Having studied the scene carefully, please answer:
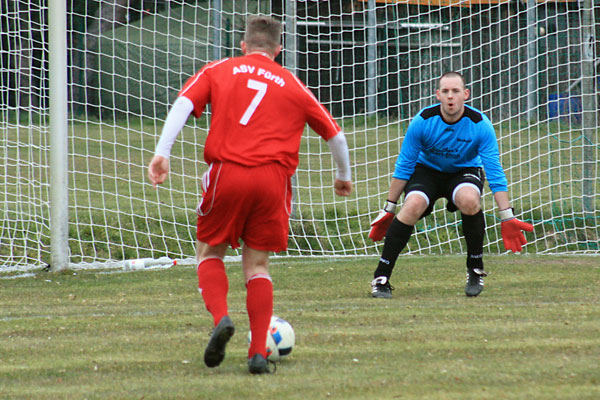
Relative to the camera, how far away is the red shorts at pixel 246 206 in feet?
13.5

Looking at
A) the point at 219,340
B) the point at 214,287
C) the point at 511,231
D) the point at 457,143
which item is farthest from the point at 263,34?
the point at 511,231

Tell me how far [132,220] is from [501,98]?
4263mm

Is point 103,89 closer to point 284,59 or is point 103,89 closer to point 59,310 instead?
point 284,59

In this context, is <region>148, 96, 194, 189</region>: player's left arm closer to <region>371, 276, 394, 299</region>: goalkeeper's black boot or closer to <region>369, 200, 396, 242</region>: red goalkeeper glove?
<region>371, 276, 394, 299</region>: goalkeeper's black boot

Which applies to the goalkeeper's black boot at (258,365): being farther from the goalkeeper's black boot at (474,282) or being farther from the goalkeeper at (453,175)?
the goalkeeper's black boot at (474,282)

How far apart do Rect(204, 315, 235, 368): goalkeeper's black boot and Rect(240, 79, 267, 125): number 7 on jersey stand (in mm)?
912

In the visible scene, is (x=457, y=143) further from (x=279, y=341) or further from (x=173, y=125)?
(x=173, y=125)

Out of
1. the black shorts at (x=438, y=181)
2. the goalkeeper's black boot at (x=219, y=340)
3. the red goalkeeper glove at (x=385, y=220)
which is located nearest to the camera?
the goalkeeper's black boot at (x=219, y=340)

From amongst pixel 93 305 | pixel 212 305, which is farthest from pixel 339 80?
pixel 212 305

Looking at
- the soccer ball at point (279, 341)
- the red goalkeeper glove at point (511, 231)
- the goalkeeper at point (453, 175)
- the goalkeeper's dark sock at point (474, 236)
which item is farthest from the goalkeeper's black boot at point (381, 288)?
the soccer ball at point (279, 341)

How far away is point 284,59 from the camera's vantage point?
9.97m

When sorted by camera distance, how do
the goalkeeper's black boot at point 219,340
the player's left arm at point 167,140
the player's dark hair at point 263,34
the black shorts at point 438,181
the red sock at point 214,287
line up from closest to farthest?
the goalkeeper's black boot at point 219,340 → the player's left arm at point 167,140 → the red sock at point 214,287 → the player's dark hair at point 263,34 → the black shorts at point 438,181

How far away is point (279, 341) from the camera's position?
4.34 m

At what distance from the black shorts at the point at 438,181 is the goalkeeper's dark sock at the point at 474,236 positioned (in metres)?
0.15
